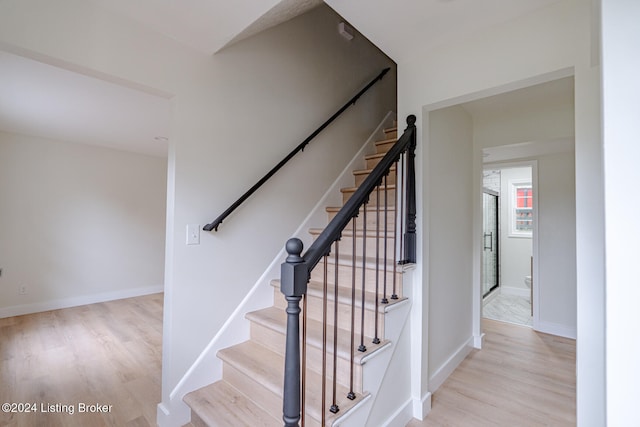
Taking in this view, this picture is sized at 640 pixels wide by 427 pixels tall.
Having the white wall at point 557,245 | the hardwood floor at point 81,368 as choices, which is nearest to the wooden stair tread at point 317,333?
the hardwood floor at point 81,368

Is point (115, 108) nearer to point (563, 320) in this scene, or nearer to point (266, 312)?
point (266, 312)

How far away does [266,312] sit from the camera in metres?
2.05

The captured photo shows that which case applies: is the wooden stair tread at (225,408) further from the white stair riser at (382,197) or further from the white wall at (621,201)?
the white stair riser at (382,197)

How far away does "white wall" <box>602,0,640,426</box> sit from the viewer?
598 millimetres

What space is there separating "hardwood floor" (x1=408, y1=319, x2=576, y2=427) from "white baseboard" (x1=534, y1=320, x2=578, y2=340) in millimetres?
129

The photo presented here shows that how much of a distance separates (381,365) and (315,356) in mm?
358

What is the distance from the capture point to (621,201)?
24.7 inches

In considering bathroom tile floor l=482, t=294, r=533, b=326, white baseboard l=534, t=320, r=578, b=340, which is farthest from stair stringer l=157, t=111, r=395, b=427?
bathroom tile floor l=482, t=294, r=533, b=326

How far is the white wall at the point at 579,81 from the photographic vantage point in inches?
52.1

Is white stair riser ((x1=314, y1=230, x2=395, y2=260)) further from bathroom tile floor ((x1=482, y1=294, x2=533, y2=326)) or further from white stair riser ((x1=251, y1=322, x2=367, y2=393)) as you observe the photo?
bathroom tile floor ((x1=482, y1=294, x2=533, y2=326))

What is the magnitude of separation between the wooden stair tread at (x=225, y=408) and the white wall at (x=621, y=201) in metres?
1.35

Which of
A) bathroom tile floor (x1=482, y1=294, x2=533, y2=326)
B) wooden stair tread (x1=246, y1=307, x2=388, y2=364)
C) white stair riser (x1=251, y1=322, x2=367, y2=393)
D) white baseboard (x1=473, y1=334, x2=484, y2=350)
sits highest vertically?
wooden stair tread (x1=246, y1=307, x2=388, y2=364)

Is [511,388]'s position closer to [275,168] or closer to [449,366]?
[449,366]

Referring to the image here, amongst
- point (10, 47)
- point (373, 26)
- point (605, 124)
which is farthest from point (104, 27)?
point (605, 124)
